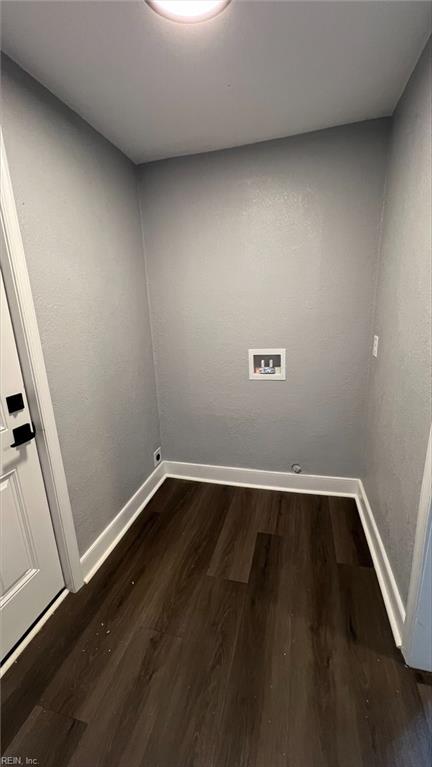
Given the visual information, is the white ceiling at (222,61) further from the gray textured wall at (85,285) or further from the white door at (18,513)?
the white door at (18,513)

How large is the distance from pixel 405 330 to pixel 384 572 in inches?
47.2

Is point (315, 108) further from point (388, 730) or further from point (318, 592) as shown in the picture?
point (388, 730)

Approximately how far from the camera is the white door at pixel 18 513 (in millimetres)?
1201

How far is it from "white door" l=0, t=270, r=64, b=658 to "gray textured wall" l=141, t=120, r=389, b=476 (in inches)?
45.5

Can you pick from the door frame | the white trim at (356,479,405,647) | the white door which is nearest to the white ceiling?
the door frame

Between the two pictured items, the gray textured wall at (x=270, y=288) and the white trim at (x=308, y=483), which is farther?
the gray textured wall at (x=270, y=288)

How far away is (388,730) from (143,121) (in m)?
2.77

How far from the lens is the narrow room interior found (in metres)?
1.03

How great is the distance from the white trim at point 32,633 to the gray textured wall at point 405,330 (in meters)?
1.63

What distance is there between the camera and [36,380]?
4.17 feet

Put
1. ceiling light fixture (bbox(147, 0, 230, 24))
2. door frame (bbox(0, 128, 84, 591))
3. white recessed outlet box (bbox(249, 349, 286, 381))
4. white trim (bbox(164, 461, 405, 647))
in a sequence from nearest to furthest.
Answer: ceiling light fixture (bbox(147, 0, 230, 24)) < door frame (bbox(0, 128, 84, 591)) < white trim (bbox(164, 461, 405, 647)) < white recessed outlet box (bbox(249, 349, 286, 381))

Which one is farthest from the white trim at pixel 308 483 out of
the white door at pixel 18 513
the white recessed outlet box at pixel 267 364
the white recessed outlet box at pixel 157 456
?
the white door at pixel 18 513

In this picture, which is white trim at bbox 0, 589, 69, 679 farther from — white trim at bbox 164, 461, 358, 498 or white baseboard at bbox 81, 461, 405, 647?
white trim at bbox 164, 461, 358, 498

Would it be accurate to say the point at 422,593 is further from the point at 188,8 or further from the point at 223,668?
the point at 188,8
